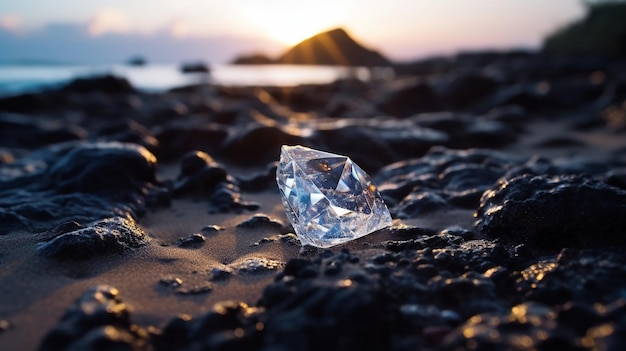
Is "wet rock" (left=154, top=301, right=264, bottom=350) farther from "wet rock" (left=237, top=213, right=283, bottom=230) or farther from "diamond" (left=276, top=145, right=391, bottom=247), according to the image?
"wet rock" (left=237, top=213, right=283, bottom=230)

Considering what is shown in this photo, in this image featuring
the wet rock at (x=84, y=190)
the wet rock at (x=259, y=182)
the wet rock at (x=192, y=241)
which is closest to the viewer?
the wet rock at (x=192, y=241)

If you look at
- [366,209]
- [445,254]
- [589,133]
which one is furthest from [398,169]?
[589,133]

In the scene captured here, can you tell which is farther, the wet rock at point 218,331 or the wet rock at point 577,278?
the wet rock at point 577,278

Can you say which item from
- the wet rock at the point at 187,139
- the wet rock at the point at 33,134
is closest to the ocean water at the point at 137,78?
the wet rock at the point at 33,134

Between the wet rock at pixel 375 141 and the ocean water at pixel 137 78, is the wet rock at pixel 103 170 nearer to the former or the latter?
the wet rock at pixel 375 141

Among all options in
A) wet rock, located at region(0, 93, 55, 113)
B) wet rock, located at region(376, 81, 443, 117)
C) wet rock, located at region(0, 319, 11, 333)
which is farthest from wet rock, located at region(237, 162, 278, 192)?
wet rock, located at region(0, 93, 55, 113)

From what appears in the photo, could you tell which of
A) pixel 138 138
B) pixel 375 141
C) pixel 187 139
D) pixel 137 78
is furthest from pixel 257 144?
pixel 137 78
